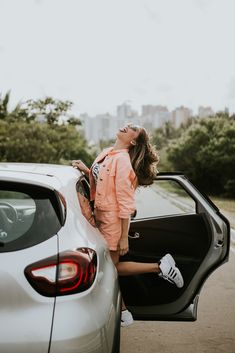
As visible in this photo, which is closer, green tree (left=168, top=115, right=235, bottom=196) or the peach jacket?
the peach jacket

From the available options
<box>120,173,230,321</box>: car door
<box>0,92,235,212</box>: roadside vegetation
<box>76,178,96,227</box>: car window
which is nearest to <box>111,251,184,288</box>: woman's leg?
<box>120,173,230,321</box>: car door

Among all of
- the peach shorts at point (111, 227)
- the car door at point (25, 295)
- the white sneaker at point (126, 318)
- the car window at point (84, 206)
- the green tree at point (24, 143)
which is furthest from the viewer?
the green tree at point (24, 143)

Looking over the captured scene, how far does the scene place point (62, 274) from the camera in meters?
2.52

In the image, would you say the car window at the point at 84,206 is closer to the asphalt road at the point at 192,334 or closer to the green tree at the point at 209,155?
the asphalt road at the point at 192,334

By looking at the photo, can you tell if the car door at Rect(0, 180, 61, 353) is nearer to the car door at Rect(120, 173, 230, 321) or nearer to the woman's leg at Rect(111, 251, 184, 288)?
the woman's leg at Rect(111, 251, 184, 288)

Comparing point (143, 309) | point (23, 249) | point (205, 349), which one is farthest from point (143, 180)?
point (23, 249)

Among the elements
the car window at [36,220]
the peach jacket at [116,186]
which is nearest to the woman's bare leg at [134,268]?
the peach jacket at [116,186]

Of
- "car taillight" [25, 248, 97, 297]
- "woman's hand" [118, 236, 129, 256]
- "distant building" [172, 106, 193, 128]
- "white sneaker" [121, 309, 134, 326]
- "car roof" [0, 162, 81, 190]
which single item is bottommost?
"distant building" [172, 106, 193, 128]

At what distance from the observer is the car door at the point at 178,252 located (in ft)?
14.0

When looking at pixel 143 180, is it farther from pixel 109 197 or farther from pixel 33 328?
pixel 33 328

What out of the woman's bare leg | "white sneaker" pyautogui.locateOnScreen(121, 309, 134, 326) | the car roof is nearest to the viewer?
the car roof

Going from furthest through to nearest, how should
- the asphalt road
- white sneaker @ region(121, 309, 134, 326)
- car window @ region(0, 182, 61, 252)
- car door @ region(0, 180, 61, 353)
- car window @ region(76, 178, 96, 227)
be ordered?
the asphalt road, white sneaker @ region(121, 309, 134, 326), car window @ region(76, 178, 96, 227), car window @ region(0, 182, 61, 252), car door @ region(0, 180, 61, 353)

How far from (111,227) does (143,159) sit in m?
0.69

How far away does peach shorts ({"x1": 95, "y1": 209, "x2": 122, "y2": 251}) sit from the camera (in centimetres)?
389
